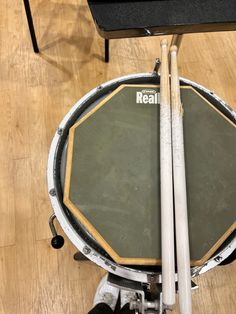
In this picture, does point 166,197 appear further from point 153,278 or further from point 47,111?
point 47,111

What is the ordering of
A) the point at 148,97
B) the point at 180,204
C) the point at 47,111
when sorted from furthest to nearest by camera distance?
the point at 47,111 → the point at 148,97 → the point at 180,204

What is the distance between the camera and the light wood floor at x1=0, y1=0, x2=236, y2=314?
1.07 m

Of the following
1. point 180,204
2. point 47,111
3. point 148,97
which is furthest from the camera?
point 47,111

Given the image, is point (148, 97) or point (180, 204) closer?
point (180, 204)

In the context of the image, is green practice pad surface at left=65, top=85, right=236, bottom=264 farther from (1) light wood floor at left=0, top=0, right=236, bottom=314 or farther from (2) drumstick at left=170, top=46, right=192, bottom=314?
(1) light wood floor at left=0, top=0, right=236, bottom=314

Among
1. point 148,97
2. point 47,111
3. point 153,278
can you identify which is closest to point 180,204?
point 153,278

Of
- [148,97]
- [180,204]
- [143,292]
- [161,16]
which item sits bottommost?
[143,292]

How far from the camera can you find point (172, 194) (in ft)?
2.05

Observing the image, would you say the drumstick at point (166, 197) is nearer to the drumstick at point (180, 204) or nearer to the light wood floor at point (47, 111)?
the drumstick at point (180, 204)

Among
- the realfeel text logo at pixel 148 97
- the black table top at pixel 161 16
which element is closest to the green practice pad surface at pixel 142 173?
the realfeel text logo at pixel 148 97

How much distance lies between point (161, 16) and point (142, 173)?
0.42 meters

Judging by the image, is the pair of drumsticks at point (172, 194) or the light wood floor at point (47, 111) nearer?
the pair of drumsticks at point (172, 194)

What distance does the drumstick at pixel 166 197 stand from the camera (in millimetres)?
555

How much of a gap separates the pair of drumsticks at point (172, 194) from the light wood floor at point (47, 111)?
0.58 metres
